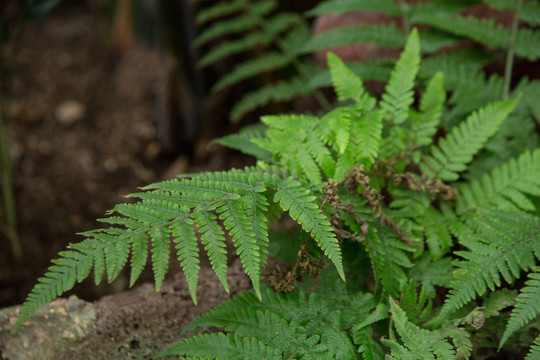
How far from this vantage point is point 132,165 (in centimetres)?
363

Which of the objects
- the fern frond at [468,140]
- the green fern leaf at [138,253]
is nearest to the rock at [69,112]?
the green fern leaf at [138,253]

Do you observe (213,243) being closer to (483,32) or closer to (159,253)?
(159,253)

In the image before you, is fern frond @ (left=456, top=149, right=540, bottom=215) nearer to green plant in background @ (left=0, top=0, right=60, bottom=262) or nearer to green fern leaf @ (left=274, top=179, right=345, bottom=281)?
green fern leaf @ (left=274, top=179, right=345, bottom=281)

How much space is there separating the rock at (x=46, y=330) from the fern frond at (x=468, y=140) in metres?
1.46

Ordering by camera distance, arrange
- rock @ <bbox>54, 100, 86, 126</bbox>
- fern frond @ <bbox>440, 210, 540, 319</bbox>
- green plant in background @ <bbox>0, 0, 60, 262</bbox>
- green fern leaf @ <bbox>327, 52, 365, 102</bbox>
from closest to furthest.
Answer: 1. fern frond @ <bbox>440, 210, 540, 319</bbox>
2. green fern leaf @ <bbox>327, 52, 365, 102</bbox>
3. green plant in background @ <bbox>0, 0, 60, 262</bbox>
4. rock @ <bbox>54, 100, 86, 126</bbox>

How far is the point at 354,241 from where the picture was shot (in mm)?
1733

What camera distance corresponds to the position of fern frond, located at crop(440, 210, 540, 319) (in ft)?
4.99

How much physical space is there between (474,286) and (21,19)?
2864mm

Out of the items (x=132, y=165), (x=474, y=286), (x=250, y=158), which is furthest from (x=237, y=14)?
(x=474, y=286)

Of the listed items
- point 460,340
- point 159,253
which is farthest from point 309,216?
point 460,340

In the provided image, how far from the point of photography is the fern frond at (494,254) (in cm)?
152

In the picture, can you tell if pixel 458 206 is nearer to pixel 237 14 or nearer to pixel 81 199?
pixel 237 14

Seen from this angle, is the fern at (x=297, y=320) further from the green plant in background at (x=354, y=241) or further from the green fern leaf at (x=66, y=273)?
the green fern leaf at (x=66, y=273)

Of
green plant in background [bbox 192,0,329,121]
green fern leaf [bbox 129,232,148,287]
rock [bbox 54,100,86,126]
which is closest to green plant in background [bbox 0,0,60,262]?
rock [bbox 54,100,86,126]
